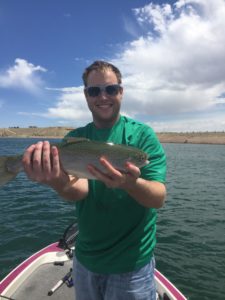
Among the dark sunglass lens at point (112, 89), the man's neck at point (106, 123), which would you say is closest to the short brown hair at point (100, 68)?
the dark sunglass lens at point (112, 89)

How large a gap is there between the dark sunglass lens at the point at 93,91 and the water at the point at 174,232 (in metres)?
9.45

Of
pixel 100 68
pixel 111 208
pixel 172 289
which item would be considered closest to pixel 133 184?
pixel 111 208

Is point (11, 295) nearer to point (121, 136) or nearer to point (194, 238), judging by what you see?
point (121, 136)

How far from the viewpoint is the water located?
12781mm

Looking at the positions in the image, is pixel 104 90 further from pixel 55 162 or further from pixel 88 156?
pixel 55 162

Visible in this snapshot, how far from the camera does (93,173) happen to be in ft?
12.8

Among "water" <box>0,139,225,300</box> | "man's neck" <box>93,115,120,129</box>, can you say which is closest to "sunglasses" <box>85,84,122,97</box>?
"man's neck" <box>93,115,120,129</box>

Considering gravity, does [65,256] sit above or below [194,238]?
above

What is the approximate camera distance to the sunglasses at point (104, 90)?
4535 millimetres

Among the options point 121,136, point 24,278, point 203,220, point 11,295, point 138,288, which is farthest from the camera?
point 203,220

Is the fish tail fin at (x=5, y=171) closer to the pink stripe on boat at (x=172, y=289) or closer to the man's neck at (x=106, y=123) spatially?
the man's neck at (x=106, y=123)

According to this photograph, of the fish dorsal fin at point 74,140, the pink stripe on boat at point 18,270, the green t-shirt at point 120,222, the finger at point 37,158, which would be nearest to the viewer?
the finger at point 37,158

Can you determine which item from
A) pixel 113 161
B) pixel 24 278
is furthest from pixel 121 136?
pixel 24 278

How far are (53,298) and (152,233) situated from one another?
15.2 ft
